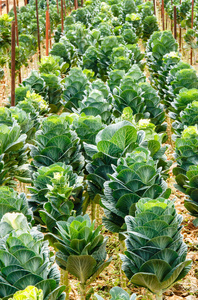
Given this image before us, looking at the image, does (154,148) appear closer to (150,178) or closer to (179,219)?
(150,178)

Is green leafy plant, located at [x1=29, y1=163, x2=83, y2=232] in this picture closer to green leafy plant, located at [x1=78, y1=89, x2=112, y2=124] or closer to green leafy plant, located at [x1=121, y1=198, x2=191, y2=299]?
green leafy plant, located at [x1=121, y1=198, x2=191, y2=299]

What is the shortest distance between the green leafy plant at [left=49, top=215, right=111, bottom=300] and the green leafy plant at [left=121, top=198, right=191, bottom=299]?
159 mm

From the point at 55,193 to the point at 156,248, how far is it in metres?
0.61

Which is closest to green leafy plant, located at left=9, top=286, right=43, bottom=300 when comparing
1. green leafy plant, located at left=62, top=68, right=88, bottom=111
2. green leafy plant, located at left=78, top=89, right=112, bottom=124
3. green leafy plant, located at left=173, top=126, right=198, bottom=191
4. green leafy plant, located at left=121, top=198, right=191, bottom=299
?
green leafy plant, located at left=121, top=198, right=191, bottom=299

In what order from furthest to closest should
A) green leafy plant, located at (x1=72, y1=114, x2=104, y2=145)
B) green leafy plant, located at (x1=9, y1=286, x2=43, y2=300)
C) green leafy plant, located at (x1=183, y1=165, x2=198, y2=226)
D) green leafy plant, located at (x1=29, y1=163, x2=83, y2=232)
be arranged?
green leafy plant, located at (x1=72, y1=114, x2=104, y2=145) → green leafy plant, located at (x1=183, y1=165, x2=198, y2=226) → green leafy plant, located at (x1=29, y1=163, x2=83, y2=232) → green leafy plant, located at (x1=9, y1=286, x2=43, y2=300)

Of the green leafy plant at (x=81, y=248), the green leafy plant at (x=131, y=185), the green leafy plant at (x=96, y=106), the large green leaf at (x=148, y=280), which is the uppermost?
the green leafy plant at (x=96, y=106)

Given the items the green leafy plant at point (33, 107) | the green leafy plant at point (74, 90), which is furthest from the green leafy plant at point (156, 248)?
the green leafy plant at point (74, 90)

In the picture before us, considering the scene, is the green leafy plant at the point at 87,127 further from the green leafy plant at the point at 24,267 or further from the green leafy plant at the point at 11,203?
the green leafy plant at the point at 24,267

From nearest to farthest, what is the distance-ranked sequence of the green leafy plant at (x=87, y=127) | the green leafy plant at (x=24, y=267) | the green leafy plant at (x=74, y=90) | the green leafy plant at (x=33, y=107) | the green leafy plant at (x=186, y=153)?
the green leafy plant at (x=24, y=267) < the green leafy plant at (x=186, y=153) < the green leafy plant at (x=87, y=127) < the green leafy plant at (x=33, y=107) < the green leafy plant at (x=74, y=90)

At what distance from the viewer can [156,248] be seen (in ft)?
5.91

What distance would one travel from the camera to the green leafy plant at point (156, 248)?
179 centimetres

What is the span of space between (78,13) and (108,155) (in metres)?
8.95

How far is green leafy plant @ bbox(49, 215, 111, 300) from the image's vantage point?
1834 millimetres

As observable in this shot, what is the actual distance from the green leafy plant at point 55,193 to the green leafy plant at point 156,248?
38cm
